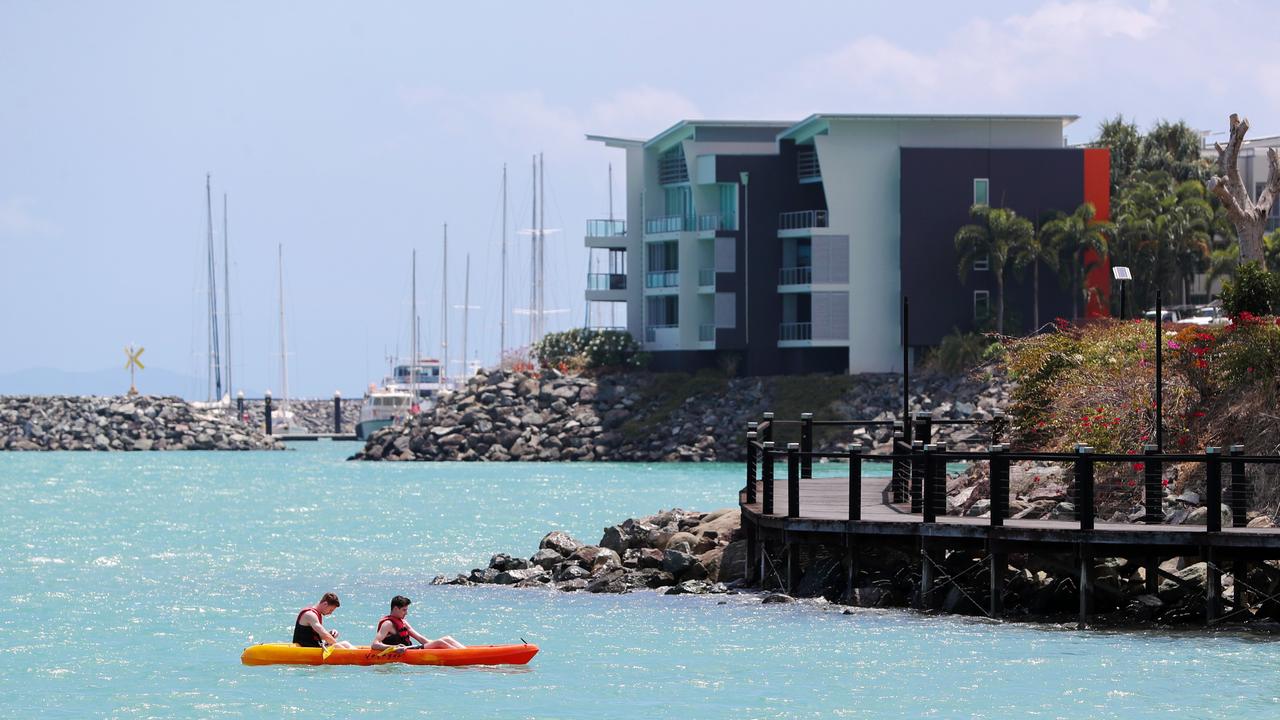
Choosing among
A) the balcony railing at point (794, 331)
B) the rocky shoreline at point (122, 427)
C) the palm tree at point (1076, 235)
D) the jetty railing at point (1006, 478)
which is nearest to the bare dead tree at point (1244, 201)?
the jetty railing at point (1006, 478)

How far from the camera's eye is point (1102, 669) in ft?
85.3

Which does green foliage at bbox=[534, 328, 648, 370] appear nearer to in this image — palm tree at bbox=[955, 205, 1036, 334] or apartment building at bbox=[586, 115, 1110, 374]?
apartment building at bbox=[586, 115, 1110, 374]

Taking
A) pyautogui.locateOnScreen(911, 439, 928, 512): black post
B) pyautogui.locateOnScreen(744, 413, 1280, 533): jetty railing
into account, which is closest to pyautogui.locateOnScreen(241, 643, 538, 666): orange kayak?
pyautogui.locateOnScreen(744, 413, 1280, 533): jetty railing

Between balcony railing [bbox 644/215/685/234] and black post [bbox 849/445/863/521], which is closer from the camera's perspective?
black post [bbox 849/445/863/521]

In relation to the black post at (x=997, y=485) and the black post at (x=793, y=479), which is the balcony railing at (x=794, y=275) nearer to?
the black post at (x=793, y=479)

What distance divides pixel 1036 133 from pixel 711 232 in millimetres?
14766

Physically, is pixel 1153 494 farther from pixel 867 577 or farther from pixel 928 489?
pixel 867 577

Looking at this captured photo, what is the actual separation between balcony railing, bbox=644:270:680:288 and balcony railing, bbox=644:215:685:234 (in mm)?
1910

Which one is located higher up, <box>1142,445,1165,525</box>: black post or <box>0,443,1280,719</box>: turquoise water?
<box>1142,445,1165,525</box>: black post

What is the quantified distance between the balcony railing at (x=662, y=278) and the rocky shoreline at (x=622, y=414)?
426cm

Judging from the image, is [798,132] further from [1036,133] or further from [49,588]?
[49,588]

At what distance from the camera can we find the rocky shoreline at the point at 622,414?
84.2m

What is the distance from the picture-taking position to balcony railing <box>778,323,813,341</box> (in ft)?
289

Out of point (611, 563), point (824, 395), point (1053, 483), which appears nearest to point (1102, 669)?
point (1053, 483)
